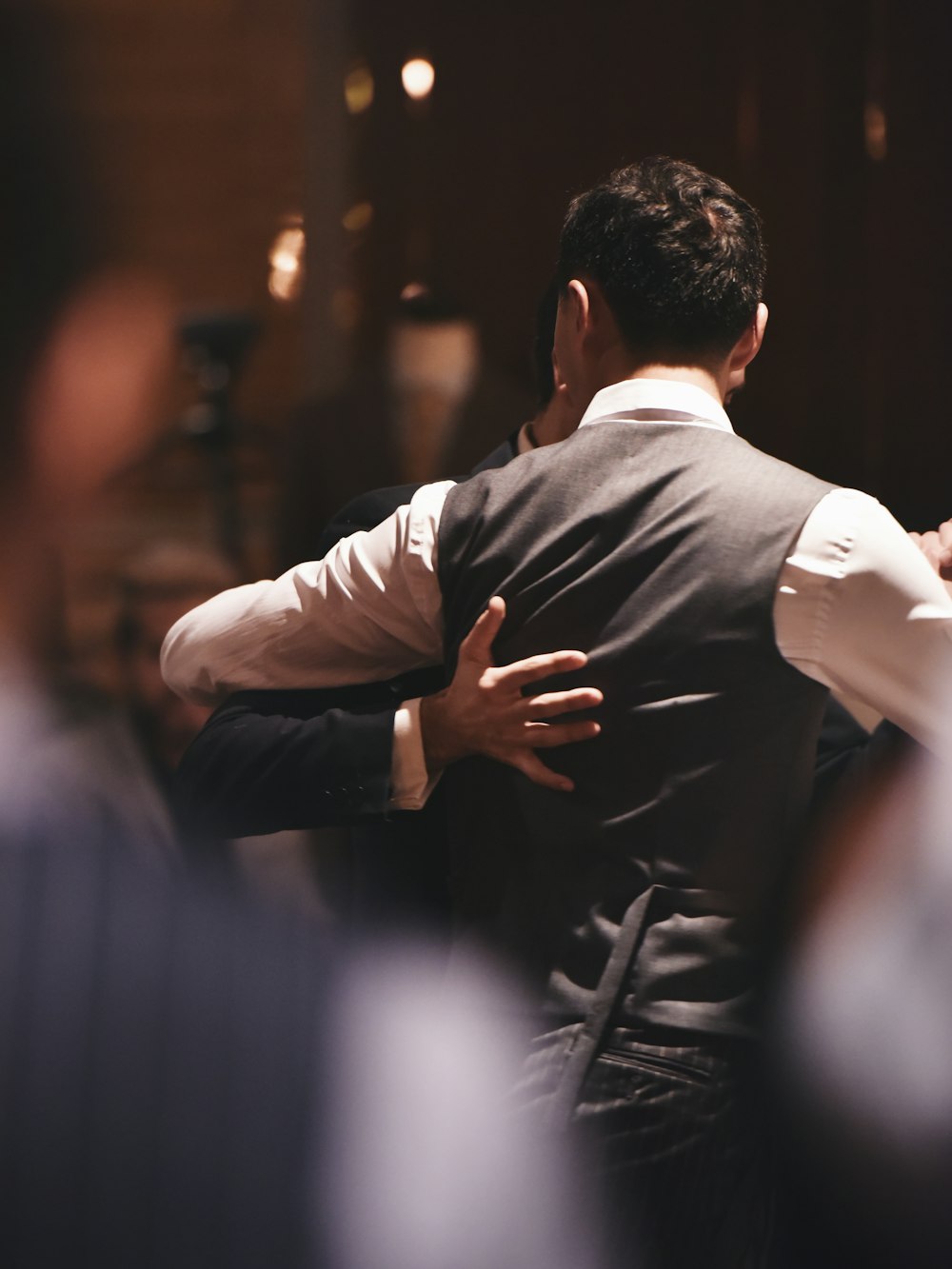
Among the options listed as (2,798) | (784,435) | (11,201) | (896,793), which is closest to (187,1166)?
(2,798)

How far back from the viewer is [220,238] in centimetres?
237

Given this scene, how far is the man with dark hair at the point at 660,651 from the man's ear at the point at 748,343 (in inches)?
0.5

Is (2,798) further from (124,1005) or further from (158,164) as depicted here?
(158,164)

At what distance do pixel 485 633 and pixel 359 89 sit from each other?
1600 mm

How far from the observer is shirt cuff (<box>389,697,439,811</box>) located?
1102 mm

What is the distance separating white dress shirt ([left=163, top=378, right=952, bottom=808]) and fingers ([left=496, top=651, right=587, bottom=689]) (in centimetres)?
9

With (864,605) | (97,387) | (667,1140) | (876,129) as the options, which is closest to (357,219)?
(97,387)

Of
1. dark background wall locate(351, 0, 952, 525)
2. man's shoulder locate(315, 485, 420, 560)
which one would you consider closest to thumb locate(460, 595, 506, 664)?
man's shoulder locate(315, 485, 420, 560)

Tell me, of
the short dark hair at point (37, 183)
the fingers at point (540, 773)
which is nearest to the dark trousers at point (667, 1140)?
the fingers at point (540, 773)

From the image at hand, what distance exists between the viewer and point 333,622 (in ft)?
3.61

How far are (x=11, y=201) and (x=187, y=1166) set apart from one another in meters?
1.66

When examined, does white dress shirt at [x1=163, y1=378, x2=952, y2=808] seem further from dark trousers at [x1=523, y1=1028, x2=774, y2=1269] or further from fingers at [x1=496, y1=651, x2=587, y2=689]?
dark trousers at [x1=523, y1=1028, x2=774, y2=1269]

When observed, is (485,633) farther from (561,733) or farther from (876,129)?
(876,129)

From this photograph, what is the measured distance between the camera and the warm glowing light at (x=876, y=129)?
2.27 meters
